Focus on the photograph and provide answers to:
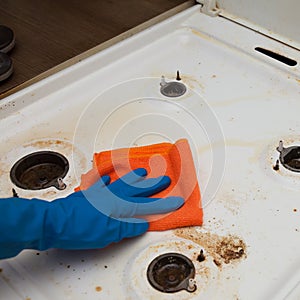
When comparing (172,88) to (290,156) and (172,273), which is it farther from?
(172,273)

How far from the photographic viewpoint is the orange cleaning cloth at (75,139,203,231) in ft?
2.43

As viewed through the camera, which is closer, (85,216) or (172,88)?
(85,216)

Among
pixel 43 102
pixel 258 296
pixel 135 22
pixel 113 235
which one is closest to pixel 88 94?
pixel 43 102

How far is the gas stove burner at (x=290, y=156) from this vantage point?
0.82 meters

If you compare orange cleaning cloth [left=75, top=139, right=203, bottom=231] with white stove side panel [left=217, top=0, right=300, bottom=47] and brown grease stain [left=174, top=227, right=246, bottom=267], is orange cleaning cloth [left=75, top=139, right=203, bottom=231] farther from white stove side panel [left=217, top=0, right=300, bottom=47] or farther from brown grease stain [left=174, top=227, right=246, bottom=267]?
white stove side panel [left=217, top=0, right=300, bottom=47]

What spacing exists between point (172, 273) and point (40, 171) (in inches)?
11.4

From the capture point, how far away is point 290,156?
83 centimetres

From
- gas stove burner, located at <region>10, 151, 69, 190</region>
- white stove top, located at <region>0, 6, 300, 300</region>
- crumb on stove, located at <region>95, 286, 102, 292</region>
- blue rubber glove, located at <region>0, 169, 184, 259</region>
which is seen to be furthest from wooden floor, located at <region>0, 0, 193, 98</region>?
crumb on stove, located at <region>95, 286, 102, 292</region>

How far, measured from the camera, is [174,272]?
694 mm

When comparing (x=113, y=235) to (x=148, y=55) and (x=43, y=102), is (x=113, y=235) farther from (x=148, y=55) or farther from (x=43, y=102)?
(x=148, y=55)

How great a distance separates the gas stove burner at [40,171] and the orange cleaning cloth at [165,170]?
0.17 feet

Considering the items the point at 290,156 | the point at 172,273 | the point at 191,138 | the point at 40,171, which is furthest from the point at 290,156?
the point at 40,171

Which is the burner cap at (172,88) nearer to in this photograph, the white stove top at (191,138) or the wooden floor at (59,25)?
the white stove top at (191,138)

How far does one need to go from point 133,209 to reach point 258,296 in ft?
0.66
